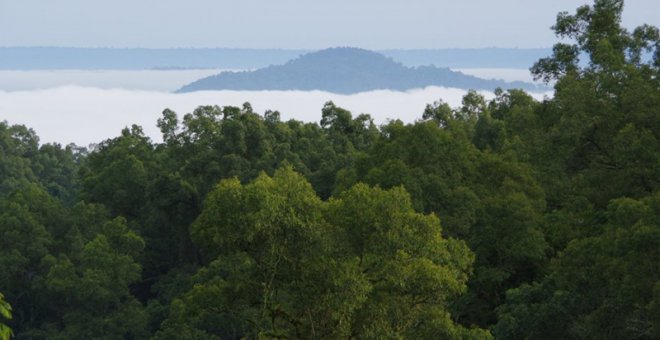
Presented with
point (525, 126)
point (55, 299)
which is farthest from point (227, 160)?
point (525, 126)

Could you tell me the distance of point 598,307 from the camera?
20203mm

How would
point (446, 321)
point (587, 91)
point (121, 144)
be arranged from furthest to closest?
point (121, 144) → point (587, 91) → point (446, 321)

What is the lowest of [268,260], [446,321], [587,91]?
→ [446,321]

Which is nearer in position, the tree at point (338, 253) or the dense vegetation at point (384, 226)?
the tree at point (338, 253)

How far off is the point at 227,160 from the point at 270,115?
21.6ft

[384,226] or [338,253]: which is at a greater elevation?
[384,226]

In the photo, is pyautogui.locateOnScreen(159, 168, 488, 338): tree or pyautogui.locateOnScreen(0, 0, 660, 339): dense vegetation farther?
pyautogui.locateOnScreen(0, 0, 660, 339): dense vegetation

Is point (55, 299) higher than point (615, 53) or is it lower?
lower

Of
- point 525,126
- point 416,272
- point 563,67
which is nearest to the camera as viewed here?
point 416,272

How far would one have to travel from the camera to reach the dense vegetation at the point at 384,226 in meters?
18.8

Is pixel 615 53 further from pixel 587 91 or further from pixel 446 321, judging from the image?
pixel 446 321

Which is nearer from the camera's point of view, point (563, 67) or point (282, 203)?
point (282, 203)

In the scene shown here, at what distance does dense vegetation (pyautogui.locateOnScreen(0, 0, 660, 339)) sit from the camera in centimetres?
1881

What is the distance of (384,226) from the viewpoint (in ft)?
61.8
